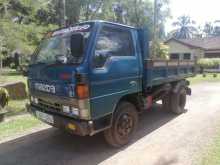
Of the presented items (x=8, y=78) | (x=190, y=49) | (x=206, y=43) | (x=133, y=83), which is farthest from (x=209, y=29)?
(x=133, y=83)

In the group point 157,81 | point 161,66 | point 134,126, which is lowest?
point 134,126

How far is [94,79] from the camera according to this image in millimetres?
3818

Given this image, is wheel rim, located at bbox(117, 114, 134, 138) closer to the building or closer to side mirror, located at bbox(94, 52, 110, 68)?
side mirror, located at bbox(94, 52, 110, 68)

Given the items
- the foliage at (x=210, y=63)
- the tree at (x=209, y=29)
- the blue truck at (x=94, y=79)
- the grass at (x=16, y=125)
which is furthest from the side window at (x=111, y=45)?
the tree at (x=209, y=29)

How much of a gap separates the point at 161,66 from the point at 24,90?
19.4ft

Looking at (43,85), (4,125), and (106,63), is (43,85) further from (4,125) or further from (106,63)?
(4,125)

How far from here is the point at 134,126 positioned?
4.96 metres

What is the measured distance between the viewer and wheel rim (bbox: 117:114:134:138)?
4.61m

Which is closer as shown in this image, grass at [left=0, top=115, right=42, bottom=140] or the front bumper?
the front bumper

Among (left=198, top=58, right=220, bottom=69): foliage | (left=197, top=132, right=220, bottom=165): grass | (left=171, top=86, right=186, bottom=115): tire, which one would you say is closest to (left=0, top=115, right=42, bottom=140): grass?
(left=171, top=86, right=186, bottom=115): tire

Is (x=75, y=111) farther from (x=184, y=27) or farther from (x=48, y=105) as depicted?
(x=184, y=27)

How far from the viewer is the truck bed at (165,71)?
5.15 meters

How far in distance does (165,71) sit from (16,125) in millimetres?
4154

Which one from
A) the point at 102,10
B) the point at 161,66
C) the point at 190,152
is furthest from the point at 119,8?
the point at 190,152
